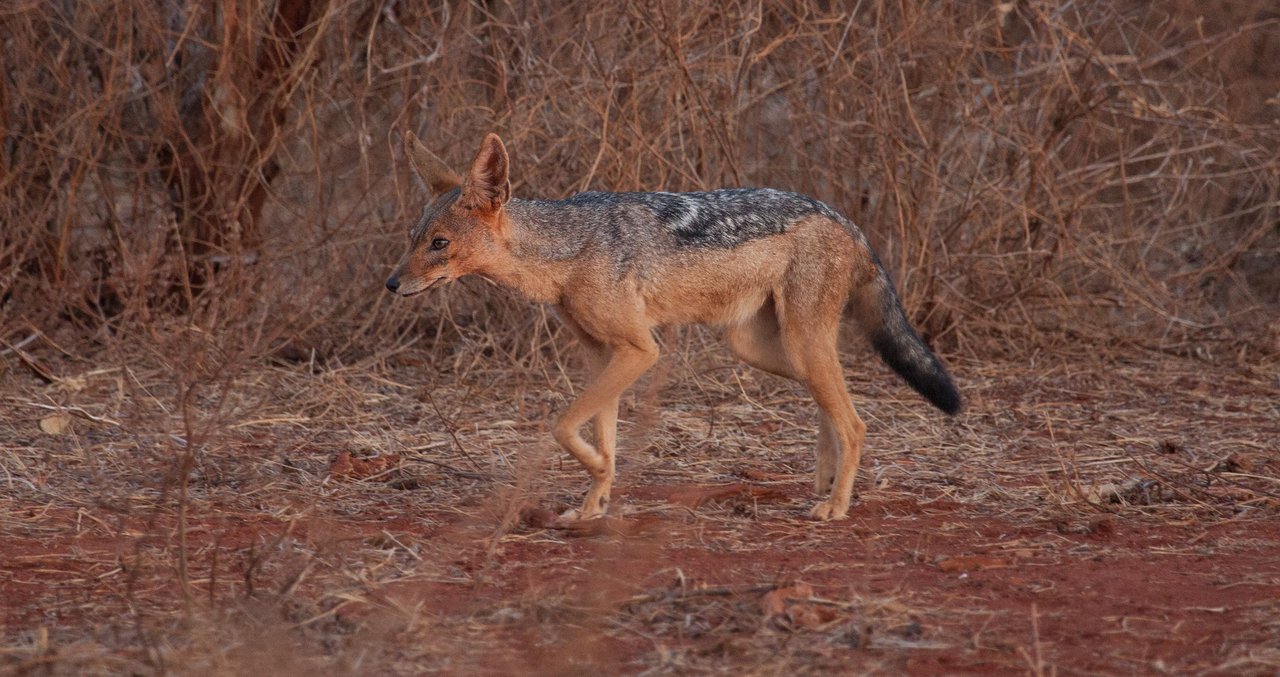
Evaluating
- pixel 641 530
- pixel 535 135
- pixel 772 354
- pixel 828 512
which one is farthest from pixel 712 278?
pixel 535 135

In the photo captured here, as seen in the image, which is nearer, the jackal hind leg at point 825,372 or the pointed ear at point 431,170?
the jackal hind leg at point 825,372

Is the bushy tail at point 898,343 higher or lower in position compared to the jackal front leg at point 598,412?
higher

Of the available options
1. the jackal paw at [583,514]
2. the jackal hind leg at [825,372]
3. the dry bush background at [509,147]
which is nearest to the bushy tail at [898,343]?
the jackal hind leg at [825,372]

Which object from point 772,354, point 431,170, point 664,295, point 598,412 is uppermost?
point 431,170

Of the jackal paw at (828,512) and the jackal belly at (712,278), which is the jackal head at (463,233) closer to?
the jackal belly at (712,278)

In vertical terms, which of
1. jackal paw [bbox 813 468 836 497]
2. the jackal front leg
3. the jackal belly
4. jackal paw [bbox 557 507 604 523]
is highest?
the jackal belly

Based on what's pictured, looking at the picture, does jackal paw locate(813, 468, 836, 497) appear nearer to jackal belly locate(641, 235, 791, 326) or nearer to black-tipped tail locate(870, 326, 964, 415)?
black-tipped tail locate(870, 326, 964, 415)

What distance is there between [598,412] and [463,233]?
3.37 ft

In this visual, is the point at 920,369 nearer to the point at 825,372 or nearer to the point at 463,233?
the point at 825,372

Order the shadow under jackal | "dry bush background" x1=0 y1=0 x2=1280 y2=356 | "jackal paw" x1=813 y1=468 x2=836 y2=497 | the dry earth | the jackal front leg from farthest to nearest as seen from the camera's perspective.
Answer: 1. "dry bush background" x1=0 y1=0 x2=1280 y2=356
2. "jackal paw" x1=813 y1=468 x2=836 y2=497
3. the shadow under jackal
4. the jackal front leg
5. the dry earth

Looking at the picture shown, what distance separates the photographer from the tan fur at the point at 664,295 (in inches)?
255

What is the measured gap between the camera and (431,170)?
22.9 feet

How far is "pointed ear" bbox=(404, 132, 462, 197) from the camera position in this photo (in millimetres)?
6922

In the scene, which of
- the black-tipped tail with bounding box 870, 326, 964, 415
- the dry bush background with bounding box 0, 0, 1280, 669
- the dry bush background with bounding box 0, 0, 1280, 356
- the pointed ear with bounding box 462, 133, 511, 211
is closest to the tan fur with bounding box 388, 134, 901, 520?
the pointed ear with bounding box 462, 133, 511, 211
